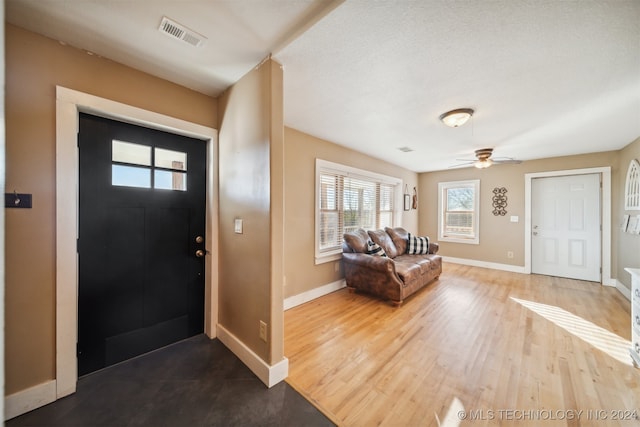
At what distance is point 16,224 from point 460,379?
3.26 meters

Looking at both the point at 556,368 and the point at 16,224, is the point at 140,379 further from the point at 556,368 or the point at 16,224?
the point at 556,368

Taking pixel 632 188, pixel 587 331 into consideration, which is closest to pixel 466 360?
pixel 587 331

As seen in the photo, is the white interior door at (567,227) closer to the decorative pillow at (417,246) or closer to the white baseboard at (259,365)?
the decorative pillow at (417,246)

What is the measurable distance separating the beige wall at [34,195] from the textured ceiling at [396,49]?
18 centimetres

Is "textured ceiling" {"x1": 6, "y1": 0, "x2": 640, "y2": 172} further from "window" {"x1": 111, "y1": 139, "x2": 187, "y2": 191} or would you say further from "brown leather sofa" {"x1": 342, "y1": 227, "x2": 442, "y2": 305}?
"brown leather sofa" {"x1": 342, "y1": 227, "x2": 442, "y2": 305}

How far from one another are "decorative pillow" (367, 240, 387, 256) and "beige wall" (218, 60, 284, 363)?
222cm

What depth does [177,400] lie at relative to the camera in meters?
1.57

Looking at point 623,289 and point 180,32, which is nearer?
point 180,32

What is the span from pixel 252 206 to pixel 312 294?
77.7 inches

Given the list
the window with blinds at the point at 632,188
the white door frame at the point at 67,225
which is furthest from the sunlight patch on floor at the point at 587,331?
the white door frame at the point at 67,225

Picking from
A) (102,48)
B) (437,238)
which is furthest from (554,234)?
(102,48)

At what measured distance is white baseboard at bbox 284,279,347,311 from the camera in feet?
10.1

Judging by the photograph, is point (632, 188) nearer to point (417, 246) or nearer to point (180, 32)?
point (417, 246)

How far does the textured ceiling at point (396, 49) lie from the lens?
134 cm
